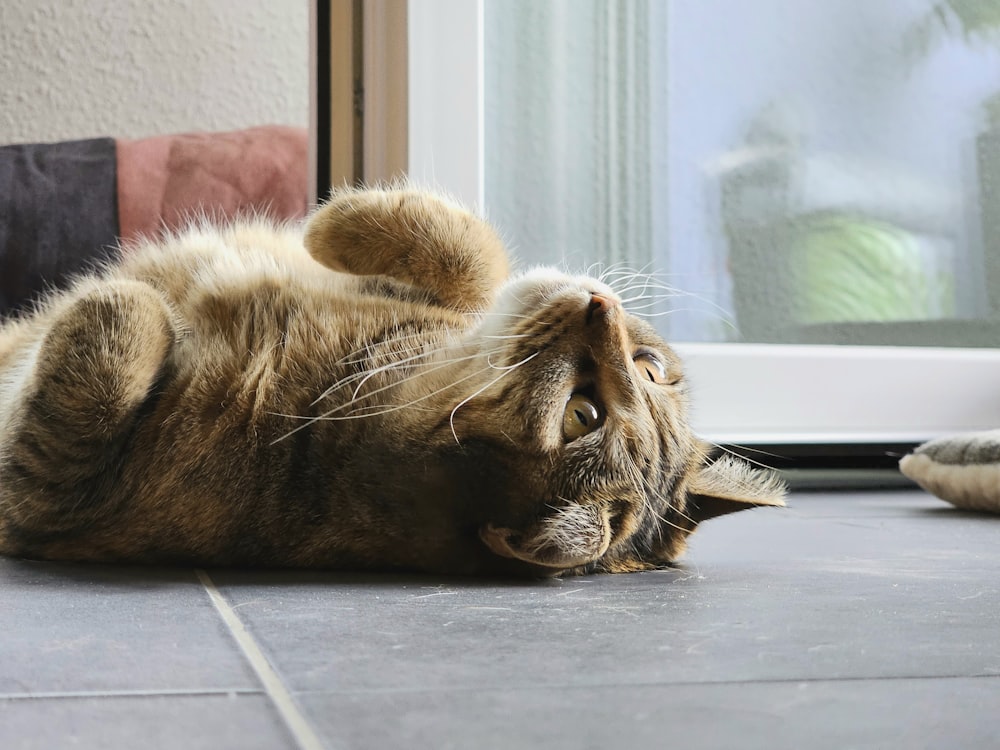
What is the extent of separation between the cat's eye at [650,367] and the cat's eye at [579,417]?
0.12m

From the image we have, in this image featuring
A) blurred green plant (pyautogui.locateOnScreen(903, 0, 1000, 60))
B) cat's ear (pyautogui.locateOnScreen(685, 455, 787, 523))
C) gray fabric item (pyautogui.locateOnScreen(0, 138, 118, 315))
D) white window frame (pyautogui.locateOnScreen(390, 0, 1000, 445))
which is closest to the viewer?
cat's ear (pyautogui.locateOnScreen(685, 455, 787, 523))

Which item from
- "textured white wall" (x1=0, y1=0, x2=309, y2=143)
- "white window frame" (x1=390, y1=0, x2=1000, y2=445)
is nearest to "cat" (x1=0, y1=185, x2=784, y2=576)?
"white window frame" (x1=390, y1=0, x2=1000, y2=445)

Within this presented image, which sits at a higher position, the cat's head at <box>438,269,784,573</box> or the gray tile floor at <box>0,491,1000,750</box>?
the cat's head at <box>438,269,784,573</box>

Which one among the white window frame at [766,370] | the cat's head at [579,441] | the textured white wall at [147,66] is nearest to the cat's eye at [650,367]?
the cat's head at [579,441]

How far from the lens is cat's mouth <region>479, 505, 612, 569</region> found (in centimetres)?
111

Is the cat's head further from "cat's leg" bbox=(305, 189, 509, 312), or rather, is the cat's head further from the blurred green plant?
the blurred green plant

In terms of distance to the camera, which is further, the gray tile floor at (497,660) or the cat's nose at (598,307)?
the cat's nose at (598,307)

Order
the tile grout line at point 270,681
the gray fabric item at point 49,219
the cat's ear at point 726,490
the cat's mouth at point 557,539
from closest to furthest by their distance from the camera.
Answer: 1. the tile grout line at point 270,681
2. the cat's mouth at point 557,539
3. the cat's ear at point 726,490
4. the gray fabric item at point 49,219

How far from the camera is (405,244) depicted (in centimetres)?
149

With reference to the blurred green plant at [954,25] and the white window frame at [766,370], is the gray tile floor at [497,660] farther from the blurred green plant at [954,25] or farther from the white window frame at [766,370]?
the blurred green plant at [954,25]

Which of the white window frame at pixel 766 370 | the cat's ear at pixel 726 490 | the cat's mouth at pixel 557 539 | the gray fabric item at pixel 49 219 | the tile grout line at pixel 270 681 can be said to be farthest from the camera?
the gray fabric item at pixel 49 219

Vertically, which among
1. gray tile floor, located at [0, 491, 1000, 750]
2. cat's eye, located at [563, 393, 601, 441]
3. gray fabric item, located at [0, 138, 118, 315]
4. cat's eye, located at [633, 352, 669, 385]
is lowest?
gray tile floor, located at [0, 491, 1000, 750]

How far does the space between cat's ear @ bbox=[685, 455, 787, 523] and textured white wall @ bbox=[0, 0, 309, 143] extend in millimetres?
2035

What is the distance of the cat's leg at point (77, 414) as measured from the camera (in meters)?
1.15
